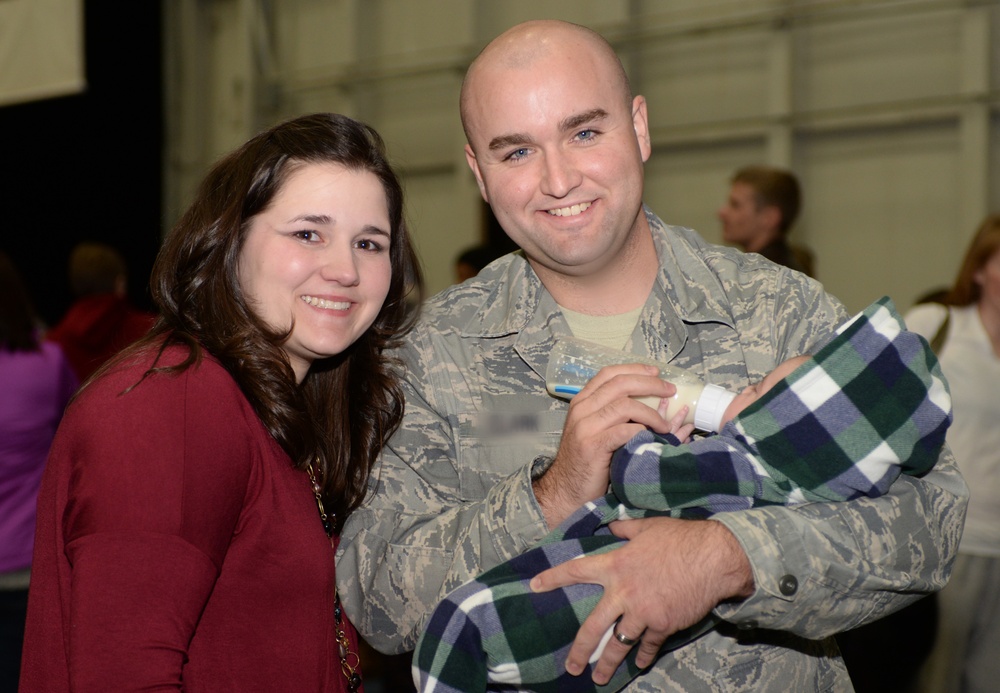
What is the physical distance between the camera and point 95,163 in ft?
28.0

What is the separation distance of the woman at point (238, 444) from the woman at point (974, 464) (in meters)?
2.13

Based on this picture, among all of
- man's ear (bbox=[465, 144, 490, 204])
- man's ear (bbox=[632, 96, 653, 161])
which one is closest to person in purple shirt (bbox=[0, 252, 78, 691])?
man's ear (bbox=[465, 144, 490, 204])

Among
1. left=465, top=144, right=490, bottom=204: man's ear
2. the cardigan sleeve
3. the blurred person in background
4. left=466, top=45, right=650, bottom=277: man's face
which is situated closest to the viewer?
the cardigan sleeve

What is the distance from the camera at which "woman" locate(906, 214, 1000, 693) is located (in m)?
3.14

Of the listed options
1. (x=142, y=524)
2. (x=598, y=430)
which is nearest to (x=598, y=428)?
(x=598, y=430)

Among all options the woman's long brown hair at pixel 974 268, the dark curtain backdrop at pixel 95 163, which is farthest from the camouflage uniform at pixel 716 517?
the dark curtain backdrop at pixel 95 163

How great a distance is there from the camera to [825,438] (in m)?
1.35

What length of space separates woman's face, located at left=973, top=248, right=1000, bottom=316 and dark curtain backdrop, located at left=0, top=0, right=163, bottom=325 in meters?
7.00

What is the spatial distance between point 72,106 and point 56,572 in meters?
7.99

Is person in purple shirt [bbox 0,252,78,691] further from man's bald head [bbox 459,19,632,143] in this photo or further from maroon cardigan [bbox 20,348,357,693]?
man's bald head [bbox 459,19,632,143]

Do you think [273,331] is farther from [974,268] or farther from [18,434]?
[974,268]

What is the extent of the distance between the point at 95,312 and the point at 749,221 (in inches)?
126

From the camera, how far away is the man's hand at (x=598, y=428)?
56.6 inches

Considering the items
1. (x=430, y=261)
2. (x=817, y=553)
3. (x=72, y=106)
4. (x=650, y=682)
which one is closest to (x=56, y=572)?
(x=650, y=682)
